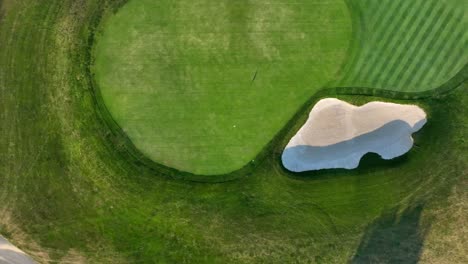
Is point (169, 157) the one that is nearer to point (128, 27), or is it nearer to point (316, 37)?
point (128, 27)

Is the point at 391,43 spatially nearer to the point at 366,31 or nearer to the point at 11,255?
the point at 366,31

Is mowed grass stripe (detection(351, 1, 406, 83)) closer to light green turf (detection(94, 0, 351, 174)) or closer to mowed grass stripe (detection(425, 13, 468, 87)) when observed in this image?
light green turf (detection(94, 0, 351, 174))

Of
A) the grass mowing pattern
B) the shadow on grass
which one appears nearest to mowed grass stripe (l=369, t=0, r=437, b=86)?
the grass mowing pattern

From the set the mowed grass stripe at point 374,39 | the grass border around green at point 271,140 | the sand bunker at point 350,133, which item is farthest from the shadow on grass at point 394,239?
the mowed grass stripe at point 374,39

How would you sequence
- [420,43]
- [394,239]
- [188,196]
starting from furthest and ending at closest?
[420,43] < [188,196] < [394,239]

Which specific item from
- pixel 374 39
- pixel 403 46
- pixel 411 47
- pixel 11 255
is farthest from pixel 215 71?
pixel 11 255

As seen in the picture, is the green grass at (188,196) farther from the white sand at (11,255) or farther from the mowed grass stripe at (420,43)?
the mowed grass stripe at (420,43)
